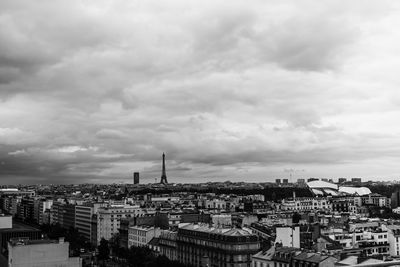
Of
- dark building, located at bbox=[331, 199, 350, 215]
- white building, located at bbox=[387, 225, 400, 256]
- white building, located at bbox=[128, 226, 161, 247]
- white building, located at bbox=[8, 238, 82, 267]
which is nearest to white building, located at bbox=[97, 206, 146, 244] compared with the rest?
white building, located at bbox=[128, 226, 161, 247]

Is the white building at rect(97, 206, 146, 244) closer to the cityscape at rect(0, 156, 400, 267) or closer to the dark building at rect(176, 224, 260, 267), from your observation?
the cityscape at rect(0, 156, 400, 267)

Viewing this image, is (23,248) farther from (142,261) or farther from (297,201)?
(297,201)

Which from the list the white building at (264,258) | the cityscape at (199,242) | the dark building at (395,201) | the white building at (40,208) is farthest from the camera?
the dark building at (395,201)

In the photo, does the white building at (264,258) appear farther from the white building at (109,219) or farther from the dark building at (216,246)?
the white building at (109,219)

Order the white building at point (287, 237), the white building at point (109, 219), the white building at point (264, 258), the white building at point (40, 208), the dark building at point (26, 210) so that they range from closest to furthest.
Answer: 1. the white building at point (264, 258)
2. the white building at point (287, 237)
3. the white building at point (109, 219)
4. the white building at point (40, 208)
5. the dark building at point (26, 210)

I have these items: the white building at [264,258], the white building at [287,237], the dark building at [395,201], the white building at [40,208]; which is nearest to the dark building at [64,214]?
the white building at [40,208]

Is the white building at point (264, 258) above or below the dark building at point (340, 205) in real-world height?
below
